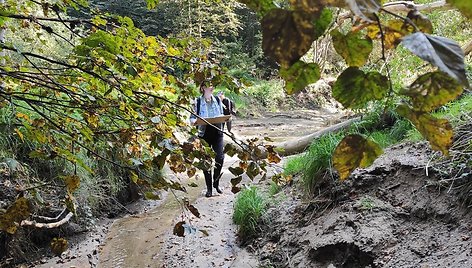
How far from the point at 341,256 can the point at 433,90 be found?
8.41ft

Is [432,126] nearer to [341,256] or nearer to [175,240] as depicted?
[341,256]

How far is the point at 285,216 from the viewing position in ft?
12.3

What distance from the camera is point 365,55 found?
1.65 ft

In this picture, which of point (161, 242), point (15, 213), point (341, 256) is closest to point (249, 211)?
point (161, 242)

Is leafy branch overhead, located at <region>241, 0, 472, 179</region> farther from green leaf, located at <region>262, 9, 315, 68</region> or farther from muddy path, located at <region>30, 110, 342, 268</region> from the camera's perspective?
muddy path, located at <region>30, 110, 342, 268</region>

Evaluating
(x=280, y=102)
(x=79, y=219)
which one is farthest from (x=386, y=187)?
(x=280, y=102)

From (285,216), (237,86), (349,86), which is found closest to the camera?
(349,86)

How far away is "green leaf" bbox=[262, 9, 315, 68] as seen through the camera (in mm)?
410

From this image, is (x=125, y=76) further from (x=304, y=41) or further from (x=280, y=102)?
(x=280, y=102)

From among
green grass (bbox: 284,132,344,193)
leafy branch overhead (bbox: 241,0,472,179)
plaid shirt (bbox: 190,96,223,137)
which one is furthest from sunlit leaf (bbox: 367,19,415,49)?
plaid shirt (bbox: 190,96,223,137)

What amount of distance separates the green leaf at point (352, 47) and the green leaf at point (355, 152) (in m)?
0.10

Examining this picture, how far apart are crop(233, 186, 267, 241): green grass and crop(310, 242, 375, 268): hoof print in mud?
103cm

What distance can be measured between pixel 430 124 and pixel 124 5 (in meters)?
19.6

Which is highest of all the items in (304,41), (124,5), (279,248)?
(124,5)
